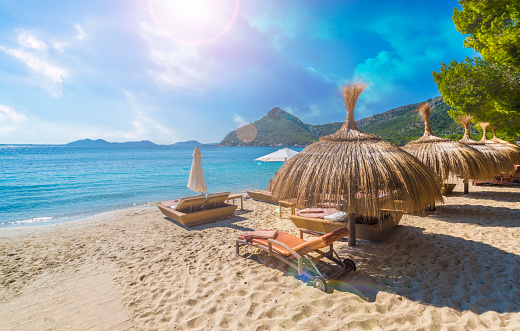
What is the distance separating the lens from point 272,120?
435 ft

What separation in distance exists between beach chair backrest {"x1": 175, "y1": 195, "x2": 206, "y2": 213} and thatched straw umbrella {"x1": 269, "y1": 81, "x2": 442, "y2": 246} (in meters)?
3.92

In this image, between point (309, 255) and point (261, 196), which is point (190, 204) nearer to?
point (261, 196)

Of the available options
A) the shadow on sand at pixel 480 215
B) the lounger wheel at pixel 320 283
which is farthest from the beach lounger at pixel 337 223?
the shadow on sand at pixel 480 215

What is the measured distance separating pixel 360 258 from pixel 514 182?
46.1 feet

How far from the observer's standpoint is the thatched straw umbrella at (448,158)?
25.7 ft

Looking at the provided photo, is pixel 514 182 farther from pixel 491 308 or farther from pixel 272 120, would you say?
pixel 272 120

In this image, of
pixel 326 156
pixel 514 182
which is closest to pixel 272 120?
pixel 514 182

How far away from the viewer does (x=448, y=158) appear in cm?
803

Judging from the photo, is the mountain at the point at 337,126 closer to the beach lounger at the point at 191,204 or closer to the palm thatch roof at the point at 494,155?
the palm thatch roof at the point at 494,155

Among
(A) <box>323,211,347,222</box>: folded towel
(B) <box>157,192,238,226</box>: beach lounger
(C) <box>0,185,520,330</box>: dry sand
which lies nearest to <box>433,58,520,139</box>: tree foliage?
(C) <box>0,185,520,330</box>: dry sand

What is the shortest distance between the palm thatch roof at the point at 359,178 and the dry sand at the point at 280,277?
111 centimetres

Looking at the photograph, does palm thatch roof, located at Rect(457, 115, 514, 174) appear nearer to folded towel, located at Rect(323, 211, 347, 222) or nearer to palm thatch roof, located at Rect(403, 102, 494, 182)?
palm thatch roof, located at Rect(403, 102, 494, 182)

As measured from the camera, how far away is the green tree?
603 centimetres

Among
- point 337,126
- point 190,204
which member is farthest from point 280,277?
point 337,126
